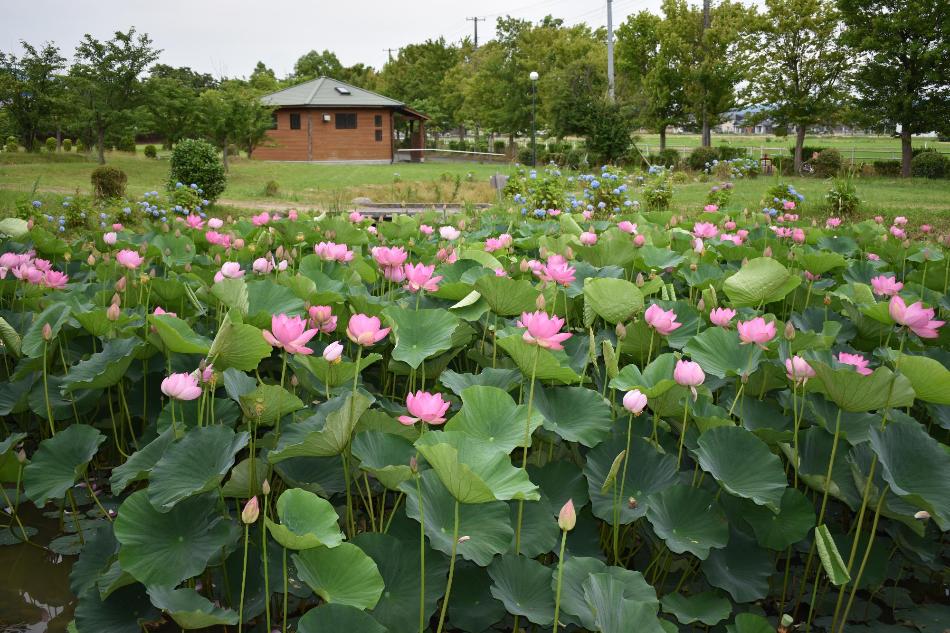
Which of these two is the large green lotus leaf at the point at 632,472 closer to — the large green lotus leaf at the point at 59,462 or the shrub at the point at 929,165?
the large green lotus leaf at the point at 59,462

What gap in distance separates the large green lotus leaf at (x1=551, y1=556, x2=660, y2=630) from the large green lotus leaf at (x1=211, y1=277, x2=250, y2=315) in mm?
1025

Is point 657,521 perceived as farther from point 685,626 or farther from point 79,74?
point 79,74

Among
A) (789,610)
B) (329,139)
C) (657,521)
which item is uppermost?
(329,139)

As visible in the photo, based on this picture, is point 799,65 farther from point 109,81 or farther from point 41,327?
point 41,327

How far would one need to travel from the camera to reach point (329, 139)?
99.9 ft

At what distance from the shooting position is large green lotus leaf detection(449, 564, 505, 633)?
1284 millimetres

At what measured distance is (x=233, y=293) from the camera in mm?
1812

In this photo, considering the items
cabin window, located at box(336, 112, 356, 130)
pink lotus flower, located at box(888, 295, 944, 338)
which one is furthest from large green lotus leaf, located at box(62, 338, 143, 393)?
cabin window, located at box(336, 112, 356, 130)

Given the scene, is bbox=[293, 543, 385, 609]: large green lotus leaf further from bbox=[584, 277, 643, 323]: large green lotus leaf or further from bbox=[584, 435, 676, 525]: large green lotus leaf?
bbox=[584, 277, 643, 323]: large green lotus leaf

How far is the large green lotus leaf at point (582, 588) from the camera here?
3.88 feet

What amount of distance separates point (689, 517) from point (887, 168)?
2593 cm

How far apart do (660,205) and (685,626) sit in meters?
7.60

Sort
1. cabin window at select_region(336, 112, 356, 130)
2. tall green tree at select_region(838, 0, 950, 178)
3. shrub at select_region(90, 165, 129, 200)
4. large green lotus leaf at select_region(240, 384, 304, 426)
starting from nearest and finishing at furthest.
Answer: large green lotus leaf at select_region(240, 384, 304, 426) < shrub at select_region(90, 165, 129, 200) < tall green tree at select_region(838, 0, 950, 178) < cabin window at select_region(336, 112, 356, 130)

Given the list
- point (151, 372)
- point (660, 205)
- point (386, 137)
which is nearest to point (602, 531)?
point (151, 372)
